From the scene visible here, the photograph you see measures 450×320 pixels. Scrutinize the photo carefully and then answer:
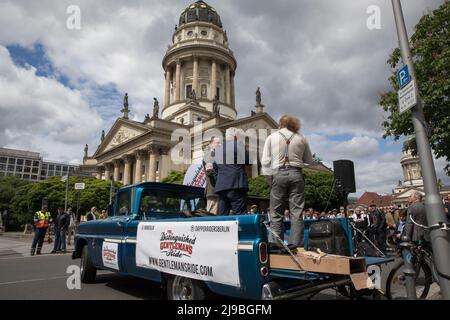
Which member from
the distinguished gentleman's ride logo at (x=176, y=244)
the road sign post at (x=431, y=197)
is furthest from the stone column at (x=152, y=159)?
the distinguished gentleman's ride logo at (x=176, y=244)

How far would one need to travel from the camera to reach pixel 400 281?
5.04m

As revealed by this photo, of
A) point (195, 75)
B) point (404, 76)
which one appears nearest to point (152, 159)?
point (195, 75)

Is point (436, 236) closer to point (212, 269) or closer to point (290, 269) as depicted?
point (290, 269)

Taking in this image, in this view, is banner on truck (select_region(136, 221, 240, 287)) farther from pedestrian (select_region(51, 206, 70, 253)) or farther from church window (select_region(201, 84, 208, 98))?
church window (select_region(201, 84, 208, 98))

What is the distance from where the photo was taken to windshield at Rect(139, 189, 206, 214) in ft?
19.4

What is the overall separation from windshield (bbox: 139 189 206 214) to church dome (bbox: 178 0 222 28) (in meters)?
71.6

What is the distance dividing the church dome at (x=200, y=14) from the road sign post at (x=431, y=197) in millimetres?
71377

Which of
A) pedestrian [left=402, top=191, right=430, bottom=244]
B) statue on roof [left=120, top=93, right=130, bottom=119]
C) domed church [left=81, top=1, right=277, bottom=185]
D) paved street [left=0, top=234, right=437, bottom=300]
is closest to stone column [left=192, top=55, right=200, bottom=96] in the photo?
domed church [left=81, top=1, right=277, bottom=185]

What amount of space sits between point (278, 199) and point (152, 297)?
305 centimetres

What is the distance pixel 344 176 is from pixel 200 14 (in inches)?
2901

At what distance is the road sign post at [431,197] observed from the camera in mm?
4720

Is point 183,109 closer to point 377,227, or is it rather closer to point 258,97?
point 258,97

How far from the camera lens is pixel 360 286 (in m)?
3.44
